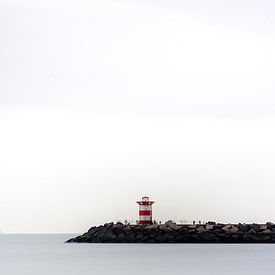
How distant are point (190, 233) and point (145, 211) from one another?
168 inches

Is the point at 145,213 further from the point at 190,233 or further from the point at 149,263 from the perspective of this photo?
the point at 149,263

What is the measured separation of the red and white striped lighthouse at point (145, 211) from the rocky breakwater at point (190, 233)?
0.53 m

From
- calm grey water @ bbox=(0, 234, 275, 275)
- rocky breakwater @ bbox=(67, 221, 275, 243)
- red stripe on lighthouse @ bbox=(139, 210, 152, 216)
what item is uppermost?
red stripe on lighthouse @ bbox=(139, 210, 152, 216)

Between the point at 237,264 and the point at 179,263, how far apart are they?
371 centimetres

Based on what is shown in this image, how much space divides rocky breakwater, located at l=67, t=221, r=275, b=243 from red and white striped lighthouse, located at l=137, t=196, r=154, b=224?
535mm

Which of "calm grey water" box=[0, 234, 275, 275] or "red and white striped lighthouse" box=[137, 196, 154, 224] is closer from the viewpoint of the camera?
"calm grey water" box=[0, 234, 275, 275]

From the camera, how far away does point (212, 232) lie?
241ft

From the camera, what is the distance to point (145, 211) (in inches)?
2852

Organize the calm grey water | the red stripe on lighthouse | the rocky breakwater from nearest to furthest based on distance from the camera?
the calm grey water, the red stripe on lighthouse, the rocky breakwater

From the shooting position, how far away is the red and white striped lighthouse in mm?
72250

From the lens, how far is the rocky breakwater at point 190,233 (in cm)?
7294

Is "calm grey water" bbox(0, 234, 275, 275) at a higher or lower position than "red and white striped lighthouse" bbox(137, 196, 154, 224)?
lower

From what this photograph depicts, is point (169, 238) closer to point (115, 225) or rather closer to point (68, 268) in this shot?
point (115, 225)

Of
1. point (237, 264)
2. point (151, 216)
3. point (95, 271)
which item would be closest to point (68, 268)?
point (95, 271)
